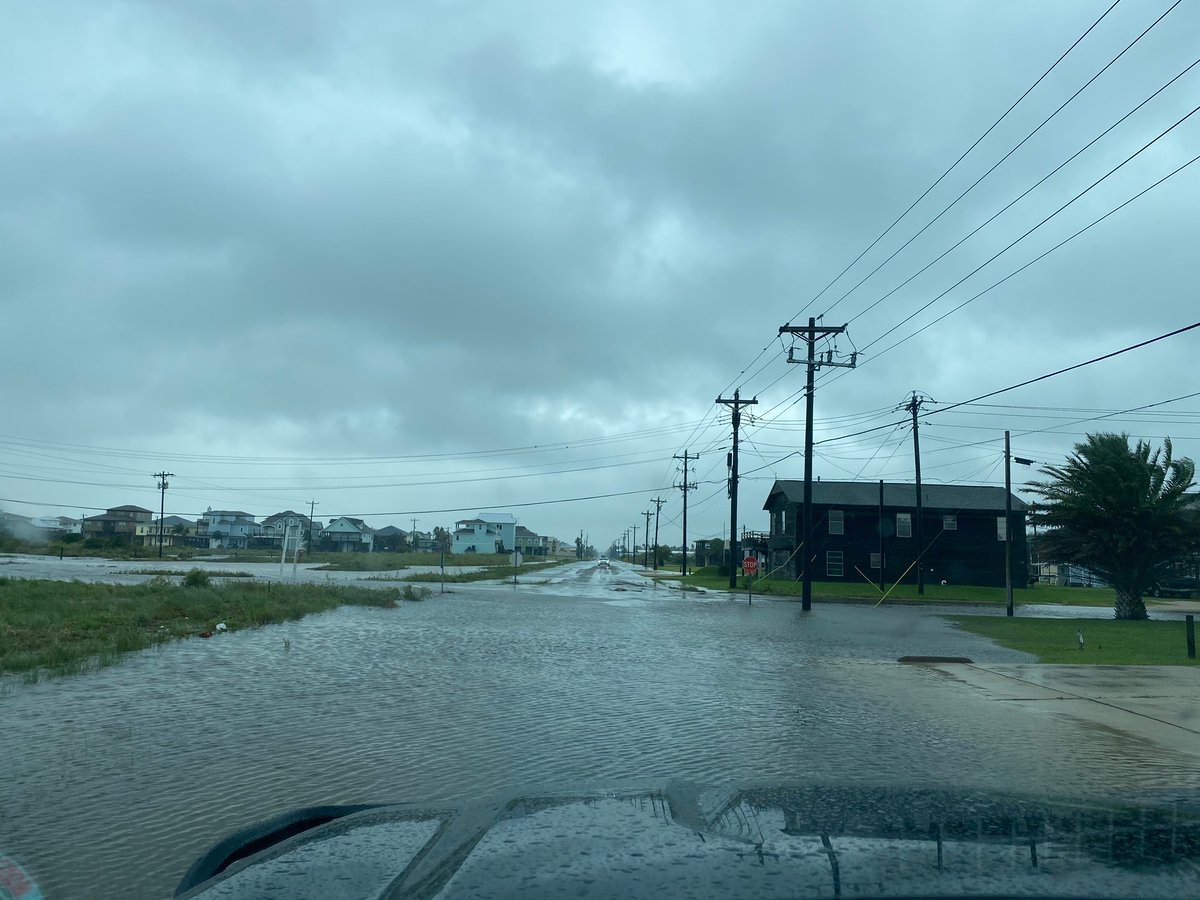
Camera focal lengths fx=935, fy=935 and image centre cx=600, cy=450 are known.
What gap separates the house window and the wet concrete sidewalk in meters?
48.9

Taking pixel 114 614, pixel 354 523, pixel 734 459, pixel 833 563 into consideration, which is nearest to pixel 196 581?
pixel 114 614

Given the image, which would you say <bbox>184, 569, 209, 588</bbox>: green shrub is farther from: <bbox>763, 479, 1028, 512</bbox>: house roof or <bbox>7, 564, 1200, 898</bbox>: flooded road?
<bbox>763, 479, 1028, 512</bbox>: house roof

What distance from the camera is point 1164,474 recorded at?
3578 centimetres

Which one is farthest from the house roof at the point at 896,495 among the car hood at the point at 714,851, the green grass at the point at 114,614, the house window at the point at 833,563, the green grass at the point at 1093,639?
the car hood at the point at 714,851

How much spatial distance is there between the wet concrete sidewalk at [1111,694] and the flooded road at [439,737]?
510 millimetres

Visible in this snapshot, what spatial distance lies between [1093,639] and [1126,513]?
44.2ft

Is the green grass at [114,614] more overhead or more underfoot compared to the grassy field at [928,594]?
more overhead

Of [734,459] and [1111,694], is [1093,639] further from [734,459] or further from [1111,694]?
[734,459]

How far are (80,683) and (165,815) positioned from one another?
7.26 metres

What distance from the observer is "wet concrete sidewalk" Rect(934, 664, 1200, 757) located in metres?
11.2

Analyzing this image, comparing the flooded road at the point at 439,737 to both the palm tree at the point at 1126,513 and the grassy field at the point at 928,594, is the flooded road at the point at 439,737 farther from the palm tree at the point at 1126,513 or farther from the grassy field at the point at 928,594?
the grassy field at the point at 928,594

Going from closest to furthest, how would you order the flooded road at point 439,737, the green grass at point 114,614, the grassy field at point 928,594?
the flooded road at point 439,737
the green grass at point 114,614
the grassy field at point 928,594

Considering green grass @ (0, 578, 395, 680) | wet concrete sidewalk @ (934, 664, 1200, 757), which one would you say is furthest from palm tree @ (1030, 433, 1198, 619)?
green grass @ (0, 578, 395, 680)

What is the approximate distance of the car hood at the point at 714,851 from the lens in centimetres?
272
